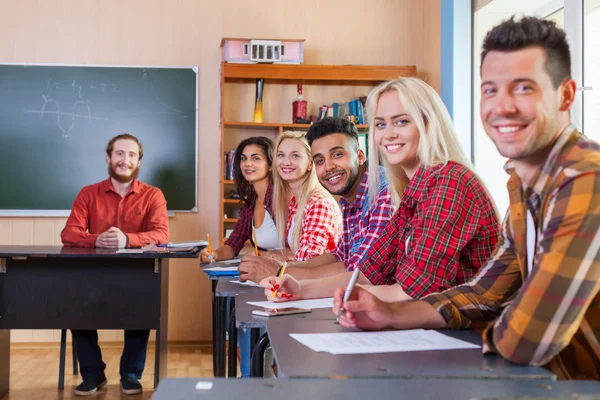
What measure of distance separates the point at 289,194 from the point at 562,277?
2.68m

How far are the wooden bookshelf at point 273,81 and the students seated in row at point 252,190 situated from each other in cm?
95

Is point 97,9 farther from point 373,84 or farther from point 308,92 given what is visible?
point 373,84

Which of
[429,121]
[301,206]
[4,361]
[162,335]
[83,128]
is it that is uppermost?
[83,128]

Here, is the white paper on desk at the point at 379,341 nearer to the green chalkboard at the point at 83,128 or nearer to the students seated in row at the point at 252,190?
the students seated in row at the point at 252,190

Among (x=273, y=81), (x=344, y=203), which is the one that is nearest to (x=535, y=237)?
(x=344, y=203)

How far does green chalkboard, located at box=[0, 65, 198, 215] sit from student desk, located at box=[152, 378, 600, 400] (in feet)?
14.8

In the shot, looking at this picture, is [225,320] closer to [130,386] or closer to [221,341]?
[221,341]

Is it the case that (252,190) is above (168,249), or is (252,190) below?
above

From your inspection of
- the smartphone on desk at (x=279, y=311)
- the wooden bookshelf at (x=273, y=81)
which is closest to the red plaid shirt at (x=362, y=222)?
the smartphone on desk at (x=279, y=311)

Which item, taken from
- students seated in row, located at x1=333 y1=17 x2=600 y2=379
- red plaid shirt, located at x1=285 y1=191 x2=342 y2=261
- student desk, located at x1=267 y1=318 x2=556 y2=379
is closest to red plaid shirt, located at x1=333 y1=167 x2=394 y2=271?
red plaid shirt, located at x1=285 y1=191 x2=342 y2=261

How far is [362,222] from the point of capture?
256 centimetres

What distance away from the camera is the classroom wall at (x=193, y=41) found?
17.6 feet

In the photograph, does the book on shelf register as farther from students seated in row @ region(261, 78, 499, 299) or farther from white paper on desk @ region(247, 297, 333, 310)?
white paper on desk @ region(247, 297, 333, 310)

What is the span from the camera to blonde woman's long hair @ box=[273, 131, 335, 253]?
11.3 feet
